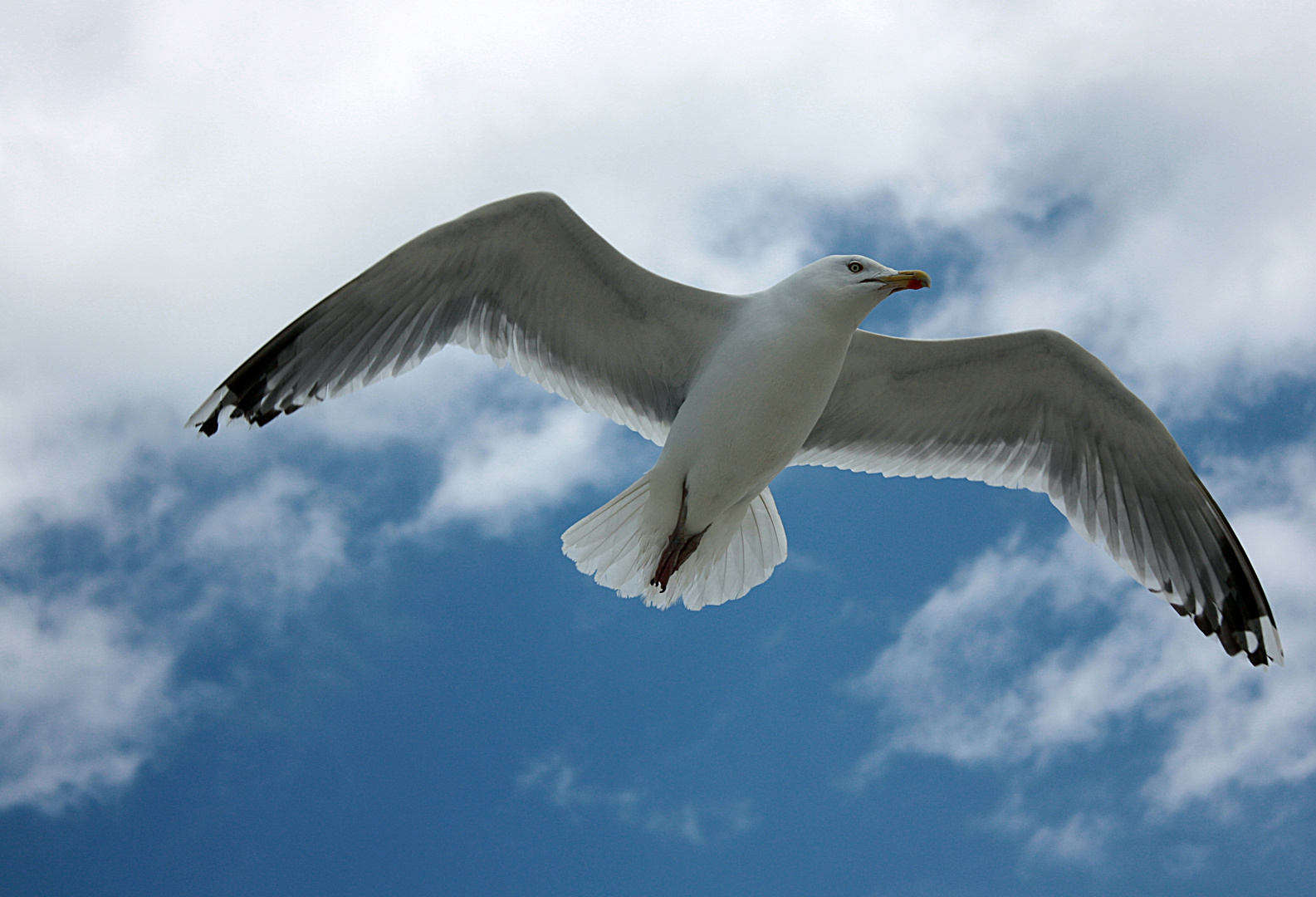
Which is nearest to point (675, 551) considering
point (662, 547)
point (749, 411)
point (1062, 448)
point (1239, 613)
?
point (662, 547)

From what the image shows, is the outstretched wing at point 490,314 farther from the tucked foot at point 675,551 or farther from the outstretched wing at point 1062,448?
the outstretched wing at point 1062,448

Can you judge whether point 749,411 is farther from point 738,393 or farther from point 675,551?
point 675,551

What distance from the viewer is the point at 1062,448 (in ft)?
15.5

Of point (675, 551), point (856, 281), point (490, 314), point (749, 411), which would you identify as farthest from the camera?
point (675, 551)

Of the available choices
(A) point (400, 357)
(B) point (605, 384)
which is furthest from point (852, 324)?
(A) point (400, 357)

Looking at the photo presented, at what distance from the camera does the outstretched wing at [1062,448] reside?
4.50 meters

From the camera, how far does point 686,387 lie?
14.4 ft

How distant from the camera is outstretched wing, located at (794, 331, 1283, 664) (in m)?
4.50

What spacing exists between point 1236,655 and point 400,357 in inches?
141

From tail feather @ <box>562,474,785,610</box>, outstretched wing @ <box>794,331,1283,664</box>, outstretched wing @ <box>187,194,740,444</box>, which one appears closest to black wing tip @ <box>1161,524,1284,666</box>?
outstretched wing @ <box>794,331,1283,664</box>

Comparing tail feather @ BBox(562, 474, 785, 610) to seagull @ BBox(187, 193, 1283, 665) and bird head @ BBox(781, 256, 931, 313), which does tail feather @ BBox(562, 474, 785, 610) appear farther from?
bird head @ BBox(781, 256, 931, 313)

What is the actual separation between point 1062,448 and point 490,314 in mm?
2438

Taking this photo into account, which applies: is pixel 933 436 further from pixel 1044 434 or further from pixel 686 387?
pixel 686 387

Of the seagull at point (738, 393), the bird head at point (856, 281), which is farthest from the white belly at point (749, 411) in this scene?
the bird head at point (856, 281)
